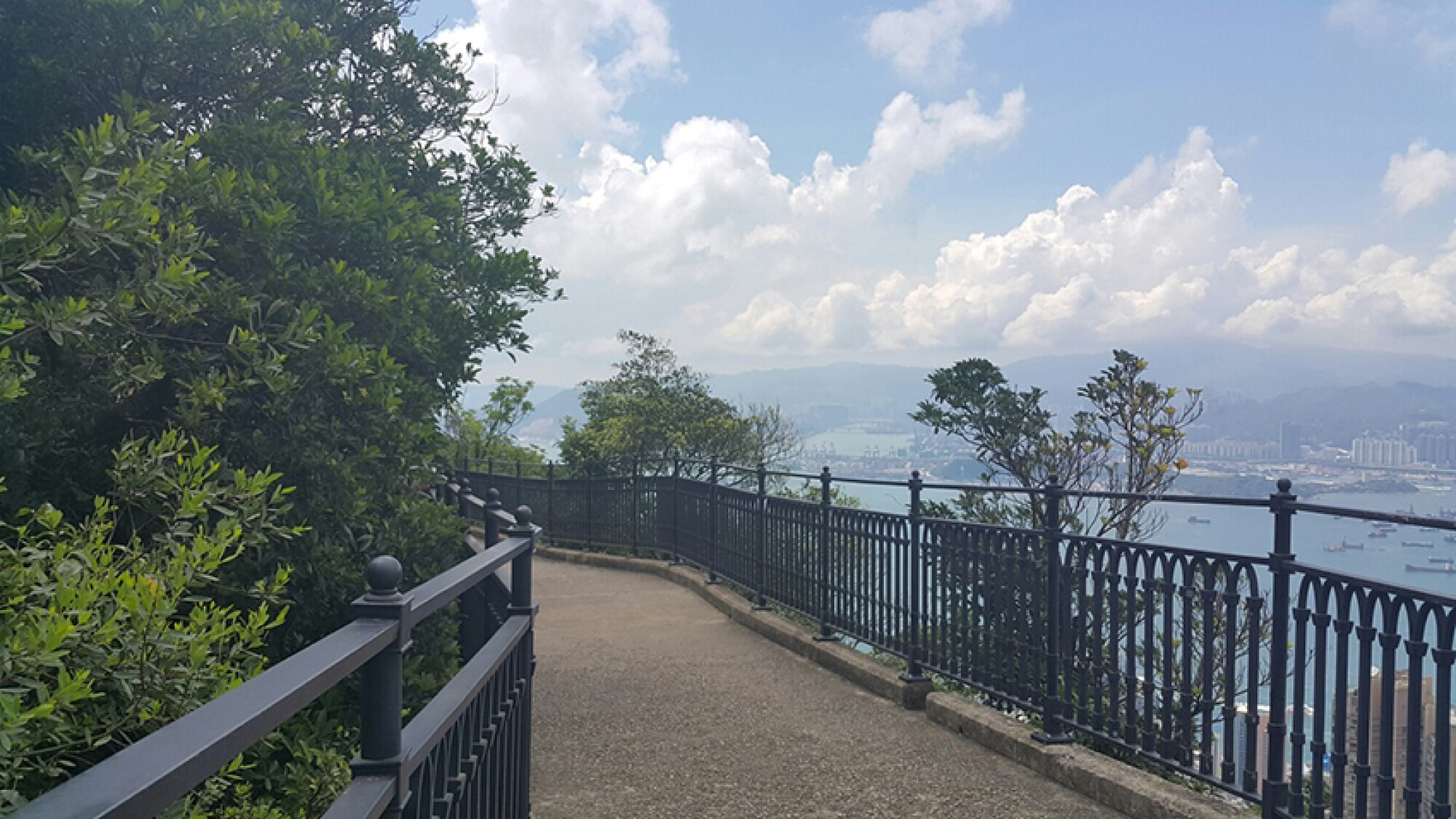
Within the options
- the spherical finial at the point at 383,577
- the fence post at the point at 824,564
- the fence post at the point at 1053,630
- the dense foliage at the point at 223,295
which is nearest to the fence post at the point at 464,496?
the dense foliage at the point at 223,295

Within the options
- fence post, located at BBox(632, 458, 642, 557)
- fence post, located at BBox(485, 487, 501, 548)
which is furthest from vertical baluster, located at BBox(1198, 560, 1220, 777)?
fence post, located at BBox(632, 458, 642, 557)

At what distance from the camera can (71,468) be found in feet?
14.7

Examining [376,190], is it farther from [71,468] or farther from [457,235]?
[71,468]

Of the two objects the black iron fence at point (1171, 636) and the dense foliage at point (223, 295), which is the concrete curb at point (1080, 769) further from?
the dense foliage at point (223, 295)

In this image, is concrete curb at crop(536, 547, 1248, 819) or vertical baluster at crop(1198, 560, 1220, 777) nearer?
vertical baluster at crop(1198, 560, 1220, 777)

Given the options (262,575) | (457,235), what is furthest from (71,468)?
(457,235)

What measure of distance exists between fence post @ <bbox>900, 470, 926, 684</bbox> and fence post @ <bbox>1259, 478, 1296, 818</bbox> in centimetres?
260

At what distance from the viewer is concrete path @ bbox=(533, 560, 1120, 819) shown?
492 cm

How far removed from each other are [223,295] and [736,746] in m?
3.54

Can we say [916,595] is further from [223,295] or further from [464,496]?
[223,295]

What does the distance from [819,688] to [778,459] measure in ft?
42.9

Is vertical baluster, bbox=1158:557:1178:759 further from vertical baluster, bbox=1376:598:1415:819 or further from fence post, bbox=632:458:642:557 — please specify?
fence post, bbox=632:458:642:557

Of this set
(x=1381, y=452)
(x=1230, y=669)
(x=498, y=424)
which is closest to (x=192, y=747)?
(x=1230, y=669)

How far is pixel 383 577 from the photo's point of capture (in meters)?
1.98
